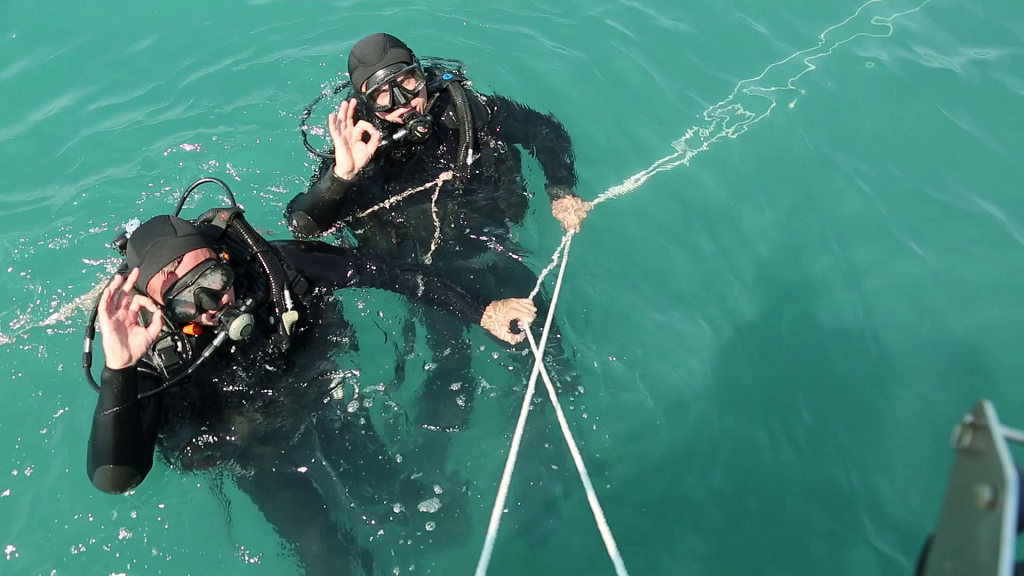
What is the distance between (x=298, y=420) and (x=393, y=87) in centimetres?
187

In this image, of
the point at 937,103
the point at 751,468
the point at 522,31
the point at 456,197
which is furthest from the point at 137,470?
the point at 937,103

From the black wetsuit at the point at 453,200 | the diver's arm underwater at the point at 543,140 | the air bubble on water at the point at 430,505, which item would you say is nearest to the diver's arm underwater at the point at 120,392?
the air bubble on water at the point at 430,505

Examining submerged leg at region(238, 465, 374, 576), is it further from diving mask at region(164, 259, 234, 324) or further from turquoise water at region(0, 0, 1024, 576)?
diving mask at region(164, 259, 234, 324)

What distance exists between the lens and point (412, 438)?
3.34 metres

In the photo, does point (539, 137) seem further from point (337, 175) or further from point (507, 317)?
point (507, 317)

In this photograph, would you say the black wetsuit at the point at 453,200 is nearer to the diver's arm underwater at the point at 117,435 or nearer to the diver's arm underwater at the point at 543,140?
the diver's arm underwater at the point at 543,140

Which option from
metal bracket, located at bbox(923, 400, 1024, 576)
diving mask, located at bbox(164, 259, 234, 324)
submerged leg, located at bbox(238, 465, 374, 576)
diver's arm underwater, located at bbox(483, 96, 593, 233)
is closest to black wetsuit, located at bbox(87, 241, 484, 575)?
submerged leg, located at bbox(238, 465, 374, 576)

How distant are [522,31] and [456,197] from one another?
2.50 metres

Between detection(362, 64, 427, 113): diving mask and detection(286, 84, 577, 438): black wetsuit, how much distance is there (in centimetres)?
13

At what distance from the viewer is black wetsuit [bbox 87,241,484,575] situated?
2932 millimetres

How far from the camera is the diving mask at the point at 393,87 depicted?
3752mm

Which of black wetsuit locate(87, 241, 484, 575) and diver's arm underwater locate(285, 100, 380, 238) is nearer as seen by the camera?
black wetsuit locate(87, 241, 484, 575)

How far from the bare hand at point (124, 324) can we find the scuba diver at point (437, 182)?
49.1 inches

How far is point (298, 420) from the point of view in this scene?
3252 millimetres
